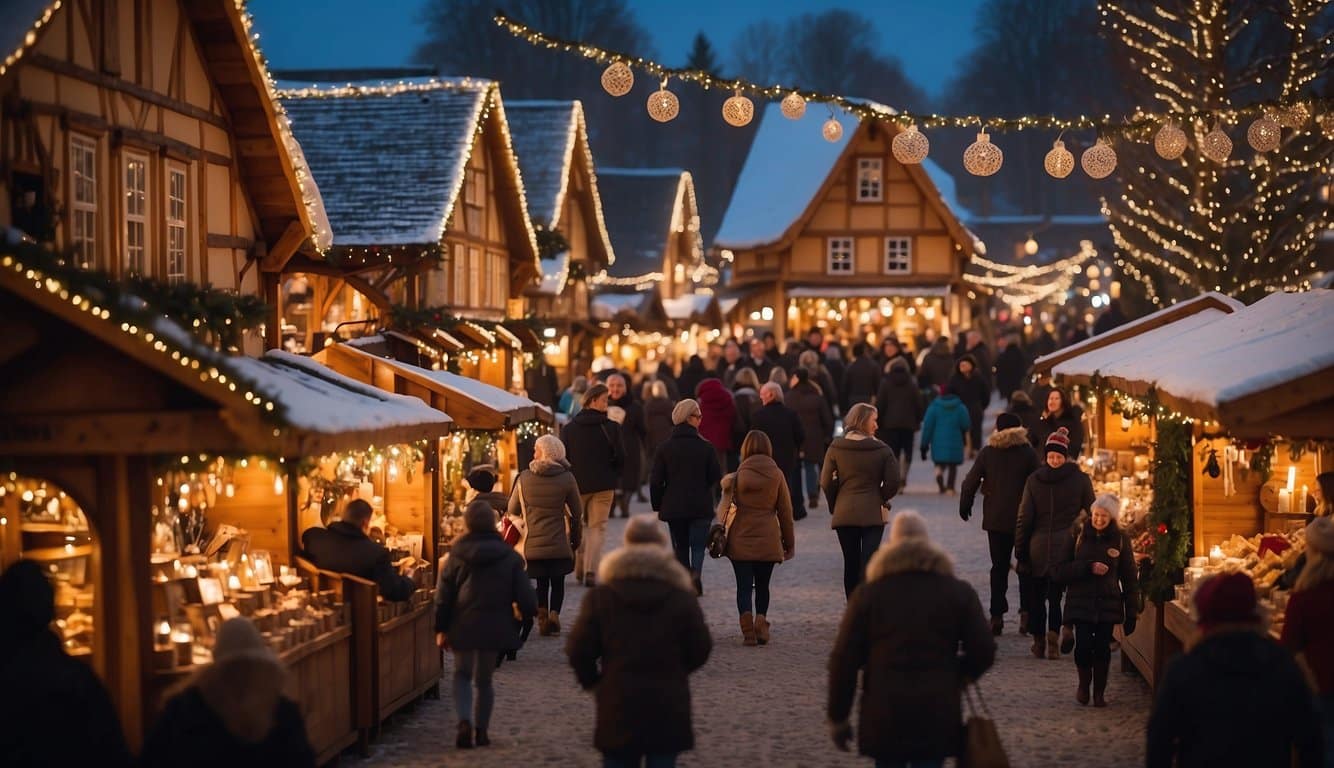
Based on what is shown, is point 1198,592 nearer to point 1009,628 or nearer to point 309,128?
point 1009,628

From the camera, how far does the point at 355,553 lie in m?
11.1

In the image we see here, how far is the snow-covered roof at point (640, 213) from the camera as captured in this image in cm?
4931

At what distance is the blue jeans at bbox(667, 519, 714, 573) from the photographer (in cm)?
1548

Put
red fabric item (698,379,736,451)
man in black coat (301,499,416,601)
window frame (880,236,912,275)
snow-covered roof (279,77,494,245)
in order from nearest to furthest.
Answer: man in black coat (301,499,416,601)
red fabric item (698,379,736,451)
snow-covered roof (279,77,494,245)
window frame (880,236,912,275)

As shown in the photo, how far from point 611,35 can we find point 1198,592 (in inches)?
2639

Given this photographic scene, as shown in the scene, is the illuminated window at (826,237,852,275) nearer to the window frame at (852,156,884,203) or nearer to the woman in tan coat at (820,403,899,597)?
the window frame at (852,156,884,203)

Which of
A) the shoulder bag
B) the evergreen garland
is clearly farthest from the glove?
the evergreen garland

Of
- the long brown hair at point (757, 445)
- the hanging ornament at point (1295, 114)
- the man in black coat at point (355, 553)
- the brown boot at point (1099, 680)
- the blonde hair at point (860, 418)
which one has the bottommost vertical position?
the brown boot at point (1099, 680)

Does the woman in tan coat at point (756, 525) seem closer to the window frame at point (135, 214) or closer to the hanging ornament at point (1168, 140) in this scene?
the hanging ornament at point (1168, 140)

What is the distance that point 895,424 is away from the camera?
24.3 meters

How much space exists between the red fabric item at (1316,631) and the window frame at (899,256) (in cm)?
4046

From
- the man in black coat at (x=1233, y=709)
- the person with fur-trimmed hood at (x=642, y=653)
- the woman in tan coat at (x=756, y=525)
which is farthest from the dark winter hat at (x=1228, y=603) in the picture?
the woman in tan coat at (x=756, y=525)

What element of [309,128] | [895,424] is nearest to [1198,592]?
[895,424]

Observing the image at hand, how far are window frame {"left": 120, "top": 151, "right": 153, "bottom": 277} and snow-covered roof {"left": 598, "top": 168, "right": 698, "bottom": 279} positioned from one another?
117ft
